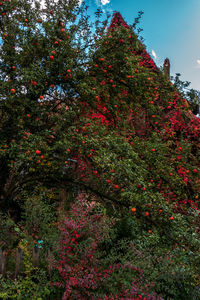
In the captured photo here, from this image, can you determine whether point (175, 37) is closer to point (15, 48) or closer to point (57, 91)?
point (57, 91)

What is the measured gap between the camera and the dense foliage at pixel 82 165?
315 cm

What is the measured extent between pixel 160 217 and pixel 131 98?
130 inches

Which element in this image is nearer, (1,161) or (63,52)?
(63,52)

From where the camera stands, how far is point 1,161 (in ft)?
16.2

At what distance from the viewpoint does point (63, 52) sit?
4.48 metres

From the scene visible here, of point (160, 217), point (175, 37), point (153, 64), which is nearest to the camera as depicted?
point (160, 217)

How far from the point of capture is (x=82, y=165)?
5531mm

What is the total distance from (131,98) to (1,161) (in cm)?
361

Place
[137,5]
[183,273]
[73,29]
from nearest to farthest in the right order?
[183,273]
[73,29]
[137,5]

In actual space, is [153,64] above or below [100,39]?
above

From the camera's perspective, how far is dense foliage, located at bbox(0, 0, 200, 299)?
315 centimetres

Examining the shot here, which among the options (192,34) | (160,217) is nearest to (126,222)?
(160,217)

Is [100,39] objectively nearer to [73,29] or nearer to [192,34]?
[73,29]

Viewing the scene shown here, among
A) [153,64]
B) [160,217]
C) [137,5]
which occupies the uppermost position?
[153,64]
